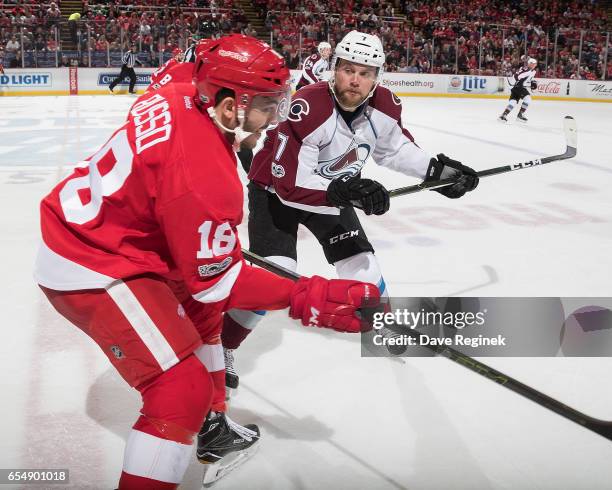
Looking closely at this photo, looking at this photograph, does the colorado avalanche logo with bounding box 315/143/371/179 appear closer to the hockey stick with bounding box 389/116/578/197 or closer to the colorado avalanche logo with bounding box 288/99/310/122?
the colorado avalanche logo with bounding box 288/99/310/122

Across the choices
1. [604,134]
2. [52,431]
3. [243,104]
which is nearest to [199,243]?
[243,104]

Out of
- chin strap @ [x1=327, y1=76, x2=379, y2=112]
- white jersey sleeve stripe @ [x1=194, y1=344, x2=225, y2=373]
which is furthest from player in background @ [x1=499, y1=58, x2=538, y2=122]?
white jersey sleeve stripe @ [x1=194, y1=344, x2=225, y2=373]

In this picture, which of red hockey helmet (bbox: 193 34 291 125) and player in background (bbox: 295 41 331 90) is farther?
player in background (bbox: 295 41 331 90)

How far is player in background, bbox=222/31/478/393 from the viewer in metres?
2.38

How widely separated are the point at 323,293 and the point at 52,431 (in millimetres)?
1112

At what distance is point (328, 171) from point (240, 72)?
1.14 m

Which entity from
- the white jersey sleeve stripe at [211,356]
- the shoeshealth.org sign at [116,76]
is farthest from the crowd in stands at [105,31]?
the white jersey sleeve stripe at [211,356]

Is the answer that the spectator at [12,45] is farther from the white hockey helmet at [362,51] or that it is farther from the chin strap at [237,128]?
the chin strap at [237,128]

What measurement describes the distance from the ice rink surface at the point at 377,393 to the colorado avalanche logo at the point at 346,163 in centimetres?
75

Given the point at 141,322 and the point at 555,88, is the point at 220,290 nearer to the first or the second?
the point at 141,322

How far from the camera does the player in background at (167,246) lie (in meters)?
1.36

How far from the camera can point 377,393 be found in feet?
8.00
